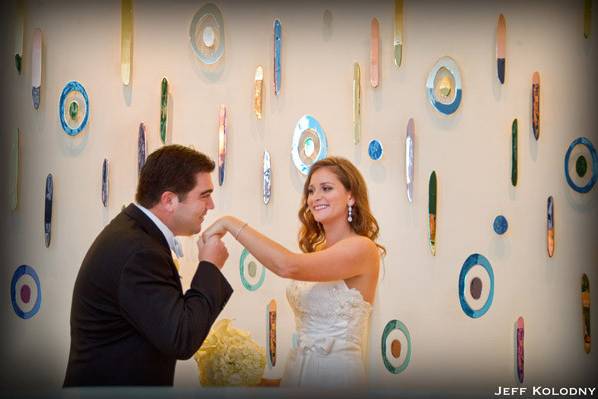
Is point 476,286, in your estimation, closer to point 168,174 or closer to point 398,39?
point 398,39

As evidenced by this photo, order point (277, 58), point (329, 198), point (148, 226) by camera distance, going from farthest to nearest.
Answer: point (277, 58), point (329, 198), point (148, 226)

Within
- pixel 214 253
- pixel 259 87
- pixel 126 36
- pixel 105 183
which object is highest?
pixel 126 36

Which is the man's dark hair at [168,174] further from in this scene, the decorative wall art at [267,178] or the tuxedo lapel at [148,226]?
the decorative wall art at [267,178]

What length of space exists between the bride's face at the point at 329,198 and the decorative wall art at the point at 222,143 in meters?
0.59

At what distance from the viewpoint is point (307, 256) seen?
257cm

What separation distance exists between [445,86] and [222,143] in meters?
0.95

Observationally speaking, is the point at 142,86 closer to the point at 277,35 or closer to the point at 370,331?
the point at 277,35

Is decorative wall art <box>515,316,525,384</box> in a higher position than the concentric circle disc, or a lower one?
lower

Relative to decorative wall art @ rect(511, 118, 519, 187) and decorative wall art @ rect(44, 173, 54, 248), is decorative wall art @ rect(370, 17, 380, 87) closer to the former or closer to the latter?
decorative wall art @ rect(511, 118, 519, 187)

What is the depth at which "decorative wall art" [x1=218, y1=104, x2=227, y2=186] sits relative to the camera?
3.26 metres

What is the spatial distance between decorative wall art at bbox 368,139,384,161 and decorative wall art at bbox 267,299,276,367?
74 centimetres

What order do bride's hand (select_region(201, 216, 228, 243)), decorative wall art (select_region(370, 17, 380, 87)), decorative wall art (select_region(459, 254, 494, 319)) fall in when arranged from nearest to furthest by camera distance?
1. bride's hand (select_region(201, 216, 228, 243))
2. decorative wall art (select_region(459, 254, 494, 319))
3. decorative wall art (select_region(370, 17, 380, 87))

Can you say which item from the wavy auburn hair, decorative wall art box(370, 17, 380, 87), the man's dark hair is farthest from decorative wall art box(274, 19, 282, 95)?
the man's dark hair

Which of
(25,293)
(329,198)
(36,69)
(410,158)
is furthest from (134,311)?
(36,69)
